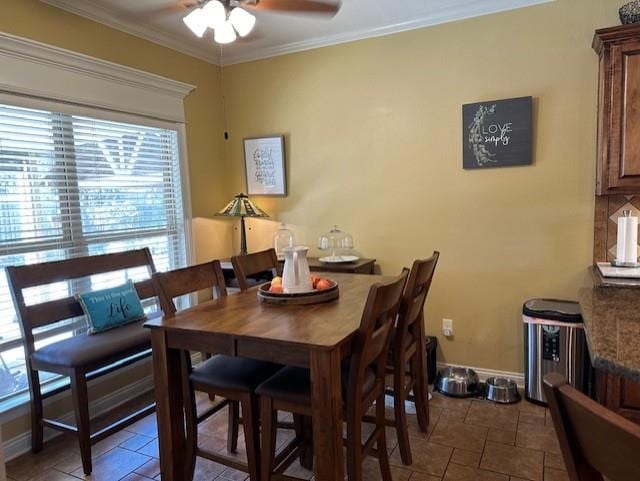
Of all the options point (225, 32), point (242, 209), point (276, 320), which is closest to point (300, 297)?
point (276, 320)

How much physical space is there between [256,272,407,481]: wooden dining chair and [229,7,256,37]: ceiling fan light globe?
1.53 meters

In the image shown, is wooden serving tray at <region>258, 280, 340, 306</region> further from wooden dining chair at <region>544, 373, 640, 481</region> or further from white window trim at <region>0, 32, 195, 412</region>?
white window trim at <region>0, 32, 195, 412</region>

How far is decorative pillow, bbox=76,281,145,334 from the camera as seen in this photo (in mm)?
2604

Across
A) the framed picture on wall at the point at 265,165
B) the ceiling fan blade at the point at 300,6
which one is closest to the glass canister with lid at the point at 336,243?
the framed picture on wall at the point at 265,165

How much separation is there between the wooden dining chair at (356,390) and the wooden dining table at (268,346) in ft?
0.22

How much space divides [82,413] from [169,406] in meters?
0.63

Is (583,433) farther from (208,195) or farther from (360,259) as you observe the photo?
(208,195)

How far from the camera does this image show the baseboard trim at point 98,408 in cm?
244

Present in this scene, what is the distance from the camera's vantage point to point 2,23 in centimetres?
241

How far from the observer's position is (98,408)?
9.61 feet

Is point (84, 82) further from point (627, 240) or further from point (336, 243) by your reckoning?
point (627, 240)

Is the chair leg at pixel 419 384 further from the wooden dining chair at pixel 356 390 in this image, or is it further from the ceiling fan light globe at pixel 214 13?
the ceiling fan light globe at pixel 214 13

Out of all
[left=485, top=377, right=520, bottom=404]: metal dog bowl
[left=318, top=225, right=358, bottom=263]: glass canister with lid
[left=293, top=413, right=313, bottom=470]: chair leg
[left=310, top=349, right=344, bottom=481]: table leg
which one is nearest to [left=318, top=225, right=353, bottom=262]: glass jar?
[left=318, top=225, right=358, bottom=263]: glass canister with lid

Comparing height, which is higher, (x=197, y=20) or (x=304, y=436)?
(x=197, y=20)
